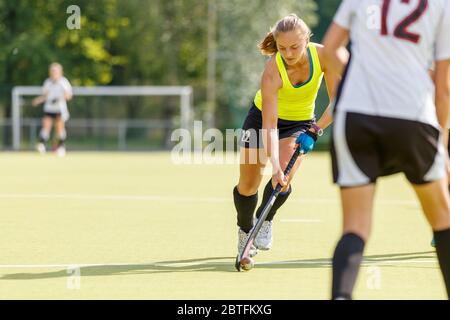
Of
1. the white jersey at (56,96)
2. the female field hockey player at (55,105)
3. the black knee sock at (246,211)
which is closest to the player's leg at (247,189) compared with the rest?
the black knee sock at (246,211)

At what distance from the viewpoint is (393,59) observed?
4.01 metres

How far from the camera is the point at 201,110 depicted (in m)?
28.0

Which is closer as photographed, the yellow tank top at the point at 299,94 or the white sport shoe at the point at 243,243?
the yellow tank top at the point at 299,94

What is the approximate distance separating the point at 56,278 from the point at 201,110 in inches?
880

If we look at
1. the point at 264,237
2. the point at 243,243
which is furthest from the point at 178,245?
the point at 243,243

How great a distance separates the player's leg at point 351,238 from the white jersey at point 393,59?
0.34 metres

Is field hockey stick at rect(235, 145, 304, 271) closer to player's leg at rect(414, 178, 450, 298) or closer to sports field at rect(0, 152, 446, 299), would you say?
sports field at rect(0, 152, 446, 299)

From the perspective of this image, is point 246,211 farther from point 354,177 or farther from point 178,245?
point 354,177

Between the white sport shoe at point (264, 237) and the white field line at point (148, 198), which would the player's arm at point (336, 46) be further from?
the white field line at point (148, 198)

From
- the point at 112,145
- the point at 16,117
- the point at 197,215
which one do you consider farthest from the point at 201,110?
the point at 197,215

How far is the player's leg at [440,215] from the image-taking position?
4125 mm

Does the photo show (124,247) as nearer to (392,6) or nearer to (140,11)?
(392,6)

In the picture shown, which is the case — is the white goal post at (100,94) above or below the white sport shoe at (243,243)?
above
